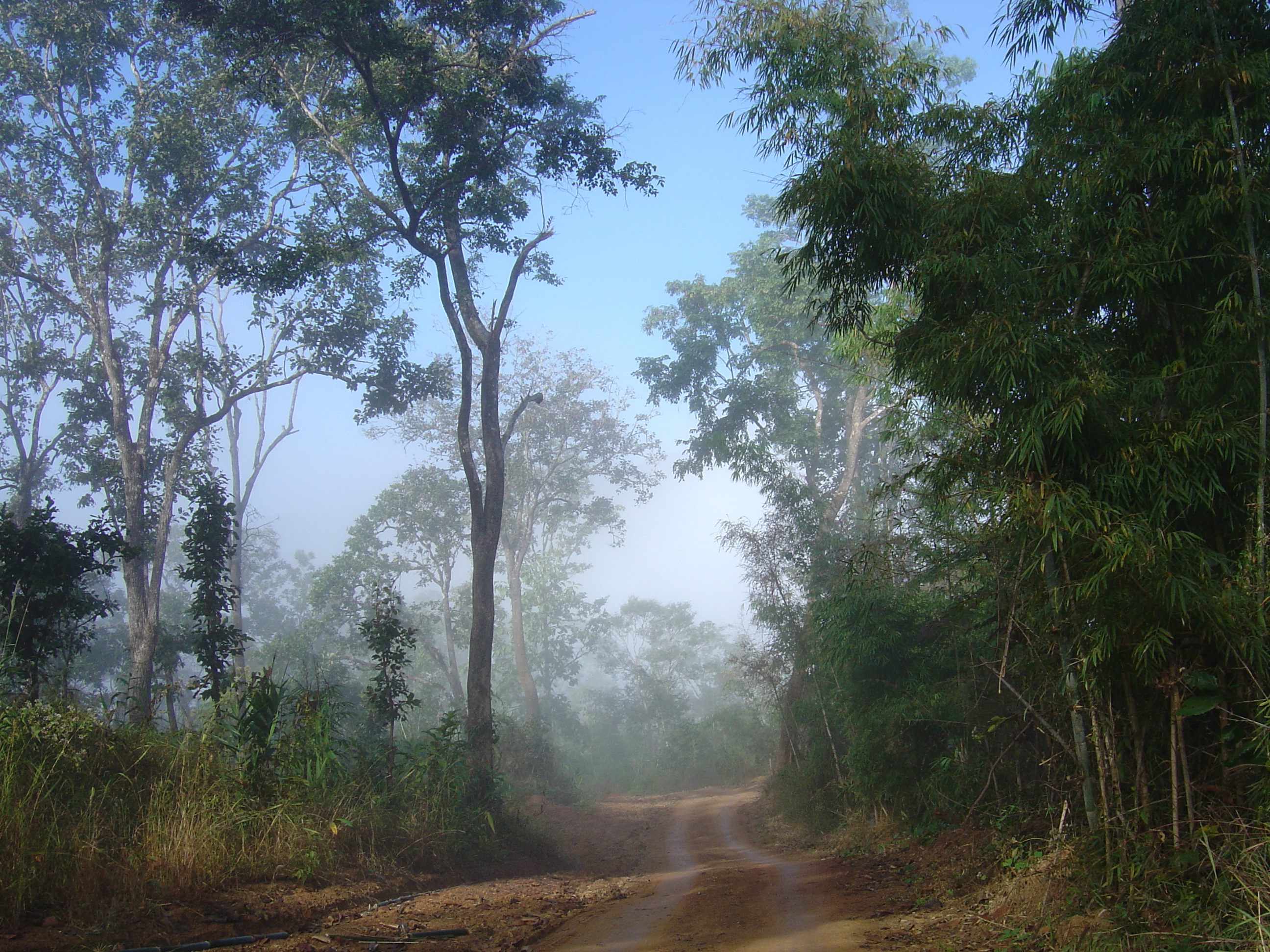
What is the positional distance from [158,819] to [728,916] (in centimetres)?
444

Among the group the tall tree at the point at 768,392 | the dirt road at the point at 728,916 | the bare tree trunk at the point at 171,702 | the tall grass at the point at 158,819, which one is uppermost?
the tall tree at the point at 768,392

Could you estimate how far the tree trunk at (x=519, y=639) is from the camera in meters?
28.2

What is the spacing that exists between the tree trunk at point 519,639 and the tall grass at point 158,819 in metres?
20.5

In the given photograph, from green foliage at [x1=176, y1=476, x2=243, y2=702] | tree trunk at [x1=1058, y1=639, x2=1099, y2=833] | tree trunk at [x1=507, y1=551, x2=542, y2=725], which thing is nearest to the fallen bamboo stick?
green foliage at [x1=176, y1=476, x2=243, y2=702]

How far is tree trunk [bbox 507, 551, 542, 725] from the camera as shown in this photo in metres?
28.2

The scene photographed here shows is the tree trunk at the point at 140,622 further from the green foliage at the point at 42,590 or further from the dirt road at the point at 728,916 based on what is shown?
the dirt road at the point at 728,916

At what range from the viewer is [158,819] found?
→ 5621 mm

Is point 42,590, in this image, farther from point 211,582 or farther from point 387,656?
point 387,656

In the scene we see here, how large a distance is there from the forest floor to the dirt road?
2 centimetres

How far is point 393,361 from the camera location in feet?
60.1

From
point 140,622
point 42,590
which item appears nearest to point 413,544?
point 140,622

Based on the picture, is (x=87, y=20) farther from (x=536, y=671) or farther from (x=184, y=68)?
(x=536, y=671)

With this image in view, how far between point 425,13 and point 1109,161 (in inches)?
407

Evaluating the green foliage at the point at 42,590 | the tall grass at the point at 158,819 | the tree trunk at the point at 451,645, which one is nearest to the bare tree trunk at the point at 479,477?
the tall grass at the point at 158,819
